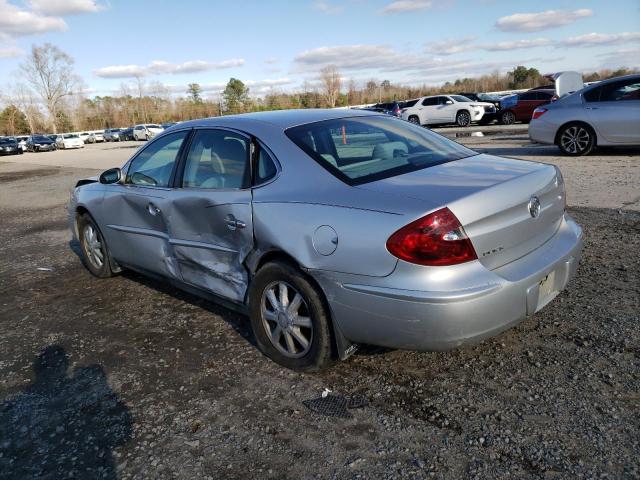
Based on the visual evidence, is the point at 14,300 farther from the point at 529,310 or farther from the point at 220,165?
the point at 529,310

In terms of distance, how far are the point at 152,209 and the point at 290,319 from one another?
1.70 m

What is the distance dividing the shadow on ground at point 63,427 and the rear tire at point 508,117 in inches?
957

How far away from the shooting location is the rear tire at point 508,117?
24.5 metres

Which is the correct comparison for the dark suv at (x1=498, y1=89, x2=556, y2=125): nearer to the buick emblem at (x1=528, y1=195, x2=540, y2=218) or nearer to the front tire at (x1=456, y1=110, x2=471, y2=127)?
the front tire at (x1=456, y1=110, x2=471, y2=127)

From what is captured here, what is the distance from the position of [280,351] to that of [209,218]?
1032 mm

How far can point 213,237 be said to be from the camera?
3.62 metres

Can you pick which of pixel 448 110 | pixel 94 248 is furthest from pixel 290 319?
pixel 448 110

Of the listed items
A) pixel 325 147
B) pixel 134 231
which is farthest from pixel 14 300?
pixel 325 147

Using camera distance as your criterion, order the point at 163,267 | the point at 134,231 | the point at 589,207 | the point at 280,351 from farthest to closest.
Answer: the point at 589,207
the point at 134,231
the point at 163,267
the point at 280,351

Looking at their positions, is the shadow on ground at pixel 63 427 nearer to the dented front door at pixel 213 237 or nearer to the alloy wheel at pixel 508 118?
the dented front door at pixel 213 237

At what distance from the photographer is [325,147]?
3.39 meters

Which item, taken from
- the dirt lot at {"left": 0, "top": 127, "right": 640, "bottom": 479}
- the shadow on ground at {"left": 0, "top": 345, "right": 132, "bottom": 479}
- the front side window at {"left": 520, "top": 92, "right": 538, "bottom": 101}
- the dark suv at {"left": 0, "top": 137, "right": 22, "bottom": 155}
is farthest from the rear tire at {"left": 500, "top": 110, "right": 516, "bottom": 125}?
the dark suv at {"left": 0, "top": 137, "right": 22, "bottom": 155}

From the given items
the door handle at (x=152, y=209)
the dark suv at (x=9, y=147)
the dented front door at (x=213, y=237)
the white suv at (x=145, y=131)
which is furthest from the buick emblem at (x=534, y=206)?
the white suv at (x=145, y=131)

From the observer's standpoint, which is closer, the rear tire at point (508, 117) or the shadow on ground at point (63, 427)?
the shadow on ground at point (63, 427)
